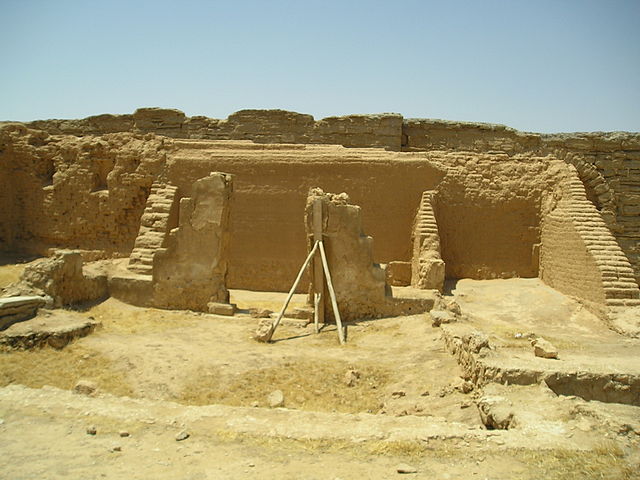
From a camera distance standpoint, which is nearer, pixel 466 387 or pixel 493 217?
pixel 466 387

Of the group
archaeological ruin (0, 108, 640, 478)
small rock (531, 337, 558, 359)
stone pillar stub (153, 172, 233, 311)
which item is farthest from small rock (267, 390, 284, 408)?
stone pillar stub (153, 172, 233, 311)

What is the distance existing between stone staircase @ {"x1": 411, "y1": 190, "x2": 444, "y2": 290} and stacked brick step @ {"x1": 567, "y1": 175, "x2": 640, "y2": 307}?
2.91 meters

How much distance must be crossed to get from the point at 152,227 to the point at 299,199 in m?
3.56

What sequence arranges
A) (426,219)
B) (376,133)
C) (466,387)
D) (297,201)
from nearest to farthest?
(466,387) → (426,219) → (297,201) → (376,133)

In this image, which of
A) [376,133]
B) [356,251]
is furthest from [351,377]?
[376,133]

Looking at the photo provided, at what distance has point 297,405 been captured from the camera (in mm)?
6691

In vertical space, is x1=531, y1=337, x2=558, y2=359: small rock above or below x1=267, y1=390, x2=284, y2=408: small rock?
above

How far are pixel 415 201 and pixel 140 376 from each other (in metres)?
8.05

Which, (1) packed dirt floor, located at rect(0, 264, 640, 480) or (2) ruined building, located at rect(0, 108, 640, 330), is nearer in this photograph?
(1) packed dirt floor, located at rect(0, 264, 640, 480)

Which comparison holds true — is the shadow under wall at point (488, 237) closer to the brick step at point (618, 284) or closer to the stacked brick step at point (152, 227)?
the brick step at point (618, 284)

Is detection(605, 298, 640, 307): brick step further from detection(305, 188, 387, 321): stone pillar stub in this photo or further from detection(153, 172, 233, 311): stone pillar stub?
detection(153, 172, 233, 311): stone pillar stub

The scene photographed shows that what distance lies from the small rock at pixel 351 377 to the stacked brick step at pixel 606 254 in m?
5.63

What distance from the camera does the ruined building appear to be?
10867 mm

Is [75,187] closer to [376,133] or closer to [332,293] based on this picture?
[376,133]
